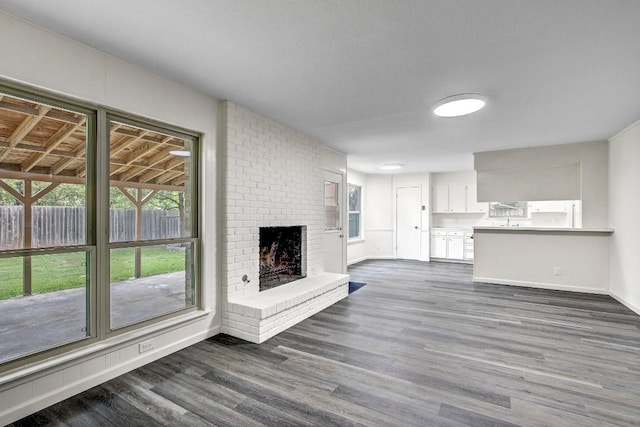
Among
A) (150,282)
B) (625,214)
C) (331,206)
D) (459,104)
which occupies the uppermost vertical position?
(459,104)

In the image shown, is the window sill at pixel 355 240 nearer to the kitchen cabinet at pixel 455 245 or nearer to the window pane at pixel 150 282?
the kitchen cabinet at pixel 455 245

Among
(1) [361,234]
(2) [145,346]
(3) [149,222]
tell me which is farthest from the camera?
(1) [361,234]

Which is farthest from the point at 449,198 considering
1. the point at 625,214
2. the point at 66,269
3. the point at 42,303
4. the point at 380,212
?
the point at 42,303

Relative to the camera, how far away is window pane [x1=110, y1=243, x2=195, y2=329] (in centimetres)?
257

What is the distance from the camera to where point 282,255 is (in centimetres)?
456

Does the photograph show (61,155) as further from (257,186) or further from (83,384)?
(257,186)

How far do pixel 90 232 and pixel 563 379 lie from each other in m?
3.85

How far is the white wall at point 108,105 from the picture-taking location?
1932 mm

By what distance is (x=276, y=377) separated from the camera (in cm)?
243

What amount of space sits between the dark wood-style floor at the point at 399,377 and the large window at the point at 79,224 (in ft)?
1.69

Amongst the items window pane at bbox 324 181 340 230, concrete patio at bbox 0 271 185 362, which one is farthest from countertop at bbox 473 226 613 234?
concrete patio at bbox 0 271 185 362

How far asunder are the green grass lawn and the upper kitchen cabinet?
7.41m

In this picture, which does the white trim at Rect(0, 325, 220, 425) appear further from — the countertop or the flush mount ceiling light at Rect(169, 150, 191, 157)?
the countertop

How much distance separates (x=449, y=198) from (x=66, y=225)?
326 inches
